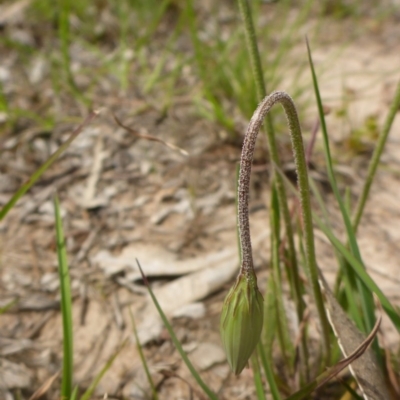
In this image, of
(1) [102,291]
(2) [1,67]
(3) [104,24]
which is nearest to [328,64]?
(3) [104,24]

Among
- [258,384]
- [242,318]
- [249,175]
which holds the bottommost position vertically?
[258,384]

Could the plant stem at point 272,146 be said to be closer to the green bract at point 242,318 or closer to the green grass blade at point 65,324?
the green bract at point 242,318

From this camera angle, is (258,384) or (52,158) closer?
(258,384)

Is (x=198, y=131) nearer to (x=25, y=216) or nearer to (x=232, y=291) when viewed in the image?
(x=25, y=216)

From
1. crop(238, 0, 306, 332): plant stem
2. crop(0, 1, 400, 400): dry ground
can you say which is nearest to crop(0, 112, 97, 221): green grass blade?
crop(0, 1, 400, 400): dry ground

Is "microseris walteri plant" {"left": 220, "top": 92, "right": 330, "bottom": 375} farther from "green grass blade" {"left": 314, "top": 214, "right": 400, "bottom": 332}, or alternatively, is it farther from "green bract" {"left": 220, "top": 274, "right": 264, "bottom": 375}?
"green grass blade" {"left": 314, "top": 214, "right": 400, "bottom": 332}

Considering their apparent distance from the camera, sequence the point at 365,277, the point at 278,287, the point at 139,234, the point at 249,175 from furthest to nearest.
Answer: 1. the point at 139,234
2. the point at 278,287
3. the point at 365,277
4. the point at 249,175

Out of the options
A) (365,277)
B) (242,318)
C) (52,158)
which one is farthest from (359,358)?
(52,158)

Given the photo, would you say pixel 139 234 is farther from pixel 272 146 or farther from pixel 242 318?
pixel 242 318
